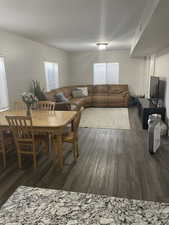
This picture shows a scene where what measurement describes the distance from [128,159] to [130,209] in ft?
7.71

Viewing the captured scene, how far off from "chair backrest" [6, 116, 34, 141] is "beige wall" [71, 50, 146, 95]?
6275 millimetres

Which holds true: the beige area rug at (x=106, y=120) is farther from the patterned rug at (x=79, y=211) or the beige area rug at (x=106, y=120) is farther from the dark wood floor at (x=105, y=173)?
the patterned rug at (x=79, y=211)

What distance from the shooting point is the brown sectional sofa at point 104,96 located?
24.9 ft

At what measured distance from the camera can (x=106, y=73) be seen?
8.47 meters

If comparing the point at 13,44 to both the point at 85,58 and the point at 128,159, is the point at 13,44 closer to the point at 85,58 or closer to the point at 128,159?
the point at 128,159

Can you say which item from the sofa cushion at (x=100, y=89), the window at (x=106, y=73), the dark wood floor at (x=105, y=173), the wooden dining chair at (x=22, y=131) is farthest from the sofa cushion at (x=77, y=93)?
the wooden dining chair at (x=22, y=131)

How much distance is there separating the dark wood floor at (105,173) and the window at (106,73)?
5.17 meters

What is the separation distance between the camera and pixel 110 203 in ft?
2.92

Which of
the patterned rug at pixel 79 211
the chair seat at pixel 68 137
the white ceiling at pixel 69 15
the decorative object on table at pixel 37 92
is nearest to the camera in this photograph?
the patterned rug at pixel 79 211

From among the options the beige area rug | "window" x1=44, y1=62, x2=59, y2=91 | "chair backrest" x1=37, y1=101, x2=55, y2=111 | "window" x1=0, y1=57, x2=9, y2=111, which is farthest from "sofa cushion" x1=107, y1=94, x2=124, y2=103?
"window" x1=0, y1=57, x2=9, y2=111

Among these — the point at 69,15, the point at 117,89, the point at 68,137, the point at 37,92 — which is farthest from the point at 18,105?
the point at 117,89

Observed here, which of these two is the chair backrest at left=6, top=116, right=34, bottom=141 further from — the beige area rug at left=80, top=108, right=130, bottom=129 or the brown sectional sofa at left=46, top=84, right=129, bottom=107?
the brown sectional sofa at left=46, top=84, right=129, bottom=107

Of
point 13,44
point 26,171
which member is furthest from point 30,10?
point 26,171

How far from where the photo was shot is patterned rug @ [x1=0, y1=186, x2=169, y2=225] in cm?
77
